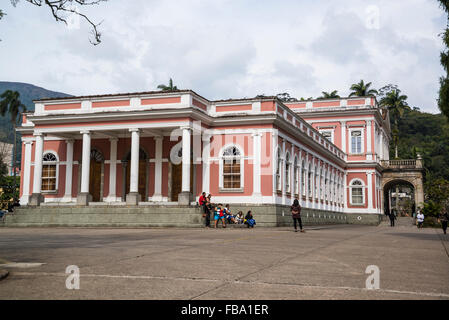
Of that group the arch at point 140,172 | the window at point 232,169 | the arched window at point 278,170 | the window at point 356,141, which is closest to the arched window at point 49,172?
the arch at point 140,172

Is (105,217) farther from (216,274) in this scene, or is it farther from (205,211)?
(216,274)

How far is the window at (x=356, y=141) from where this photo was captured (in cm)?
4650

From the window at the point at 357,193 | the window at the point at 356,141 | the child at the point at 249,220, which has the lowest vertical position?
the child at the point at 249,220

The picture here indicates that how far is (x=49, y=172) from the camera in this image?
29.8 m

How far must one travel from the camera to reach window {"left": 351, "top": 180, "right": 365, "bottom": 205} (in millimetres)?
46562

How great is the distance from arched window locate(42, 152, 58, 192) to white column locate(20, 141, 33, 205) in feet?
3.40

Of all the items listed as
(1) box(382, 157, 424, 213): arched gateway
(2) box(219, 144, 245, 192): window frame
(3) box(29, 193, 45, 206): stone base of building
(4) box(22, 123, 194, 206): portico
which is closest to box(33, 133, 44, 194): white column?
(4) box(22, 123, 194, 206): portico

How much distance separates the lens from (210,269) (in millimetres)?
7281

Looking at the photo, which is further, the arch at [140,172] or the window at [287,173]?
the window at [287,173]

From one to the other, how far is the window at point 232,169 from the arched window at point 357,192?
76.2ft

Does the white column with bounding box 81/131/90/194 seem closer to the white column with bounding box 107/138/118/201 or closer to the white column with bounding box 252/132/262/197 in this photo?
the white column with bounding box 107/138/118/201

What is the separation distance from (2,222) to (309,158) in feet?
64.6

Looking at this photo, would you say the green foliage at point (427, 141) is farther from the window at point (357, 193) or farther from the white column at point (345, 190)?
the white column at point (345, 190)

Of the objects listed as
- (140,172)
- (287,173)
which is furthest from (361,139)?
(140,172)
